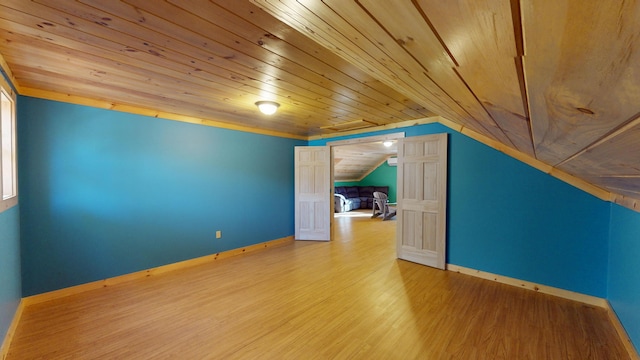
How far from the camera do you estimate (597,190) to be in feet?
8.45

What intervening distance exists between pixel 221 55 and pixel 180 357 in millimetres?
2206

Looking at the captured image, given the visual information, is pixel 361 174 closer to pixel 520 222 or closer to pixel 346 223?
pixel 346 223

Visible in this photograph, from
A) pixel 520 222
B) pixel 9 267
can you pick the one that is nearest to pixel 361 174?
pixel 520 222

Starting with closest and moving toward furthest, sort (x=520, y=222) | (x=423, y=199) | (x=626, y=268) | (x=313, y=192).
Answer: (x=626, y=268) < (x=520, y=222) < (x=423, y=199) < (x=313, y=192)

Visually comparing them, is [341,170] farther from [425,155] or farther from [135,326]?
[135,326]

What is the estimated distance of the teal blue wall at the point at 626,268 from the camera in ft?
6.28

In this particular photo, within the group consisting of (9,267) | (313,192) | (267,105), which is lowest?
(9,267)

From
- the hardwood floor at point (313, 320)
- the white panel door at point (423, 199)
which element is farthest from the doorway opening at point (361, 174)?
the hardwood floor at point (313, 320)

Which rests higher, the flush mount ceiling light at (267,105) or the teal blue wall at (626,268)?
the flush mount ceiling light at (267,105)

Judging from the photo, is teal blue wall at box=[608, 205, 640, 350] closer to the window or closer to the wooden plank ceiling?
the wooden plank ceiling

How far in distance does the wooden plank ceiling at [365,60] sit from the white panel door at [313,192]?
1.72 metres

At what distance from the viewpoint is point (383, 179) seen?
10.6 meters

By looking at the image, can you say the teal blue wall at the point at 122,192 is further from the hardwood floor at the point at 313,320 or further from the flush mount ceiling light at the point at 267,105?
the flush mount ceiling light at the point at 267,105

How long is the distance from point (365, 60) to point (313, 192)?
156 inches
